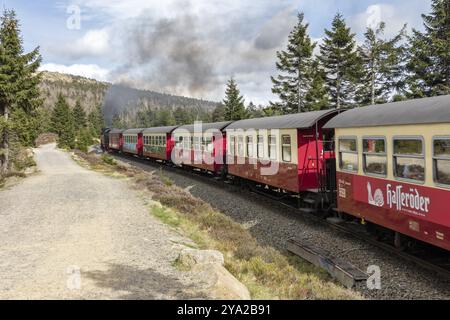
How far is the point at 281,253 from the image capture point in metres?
11.5

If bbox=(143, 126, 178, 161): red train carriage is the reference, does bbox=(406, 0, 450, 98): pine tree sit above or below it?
above

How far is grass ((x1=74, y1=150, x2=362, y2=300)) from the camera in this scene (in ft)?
25.8

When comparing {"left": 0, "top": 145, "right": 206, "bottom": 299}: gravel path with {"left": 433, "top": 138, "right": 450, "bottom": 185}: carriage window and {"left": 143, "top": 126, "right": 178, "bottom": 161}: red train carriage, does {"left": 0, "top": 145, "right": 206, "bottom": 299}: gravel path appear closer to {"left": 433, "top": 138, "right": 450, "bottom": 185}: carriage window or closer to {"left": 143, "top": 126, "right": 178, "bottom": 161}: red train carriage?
{"left": 433, "top": 138, "right": 450, "bottom": 185}: carriage window

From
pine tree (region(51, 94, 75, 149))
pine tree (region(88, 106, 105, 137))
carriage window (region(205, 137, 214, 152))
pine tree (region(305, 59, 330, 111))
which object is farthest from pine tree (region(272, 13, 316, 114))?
pine tree (region(88, 106, 105, 137))

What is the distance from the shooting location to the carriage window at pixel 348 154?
11320 mm

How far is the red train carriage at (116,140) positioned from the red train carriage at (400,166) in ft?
151

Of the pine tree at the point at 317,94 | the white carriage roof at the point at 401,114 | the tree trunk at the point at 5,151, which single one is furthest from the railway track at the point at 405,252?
the pine tree at the point at 317,94

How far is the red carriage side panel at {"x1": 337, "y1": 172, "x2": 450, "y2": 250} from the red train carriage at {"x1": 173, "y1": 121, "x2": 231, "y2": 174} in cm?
1256

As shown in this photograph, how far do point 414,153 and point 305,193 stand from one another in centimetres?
666

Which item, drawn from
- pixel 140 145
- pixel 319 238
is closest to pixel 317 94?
pixel 140 145

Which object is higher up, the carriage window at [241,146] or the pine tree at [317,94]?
the pine tree at [317,94]

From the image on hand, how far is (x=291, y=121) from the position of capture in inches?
616

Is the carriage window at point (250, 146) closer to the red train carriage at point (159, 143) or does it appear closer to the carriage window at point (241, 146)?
the carriage window at point (241, 146)
